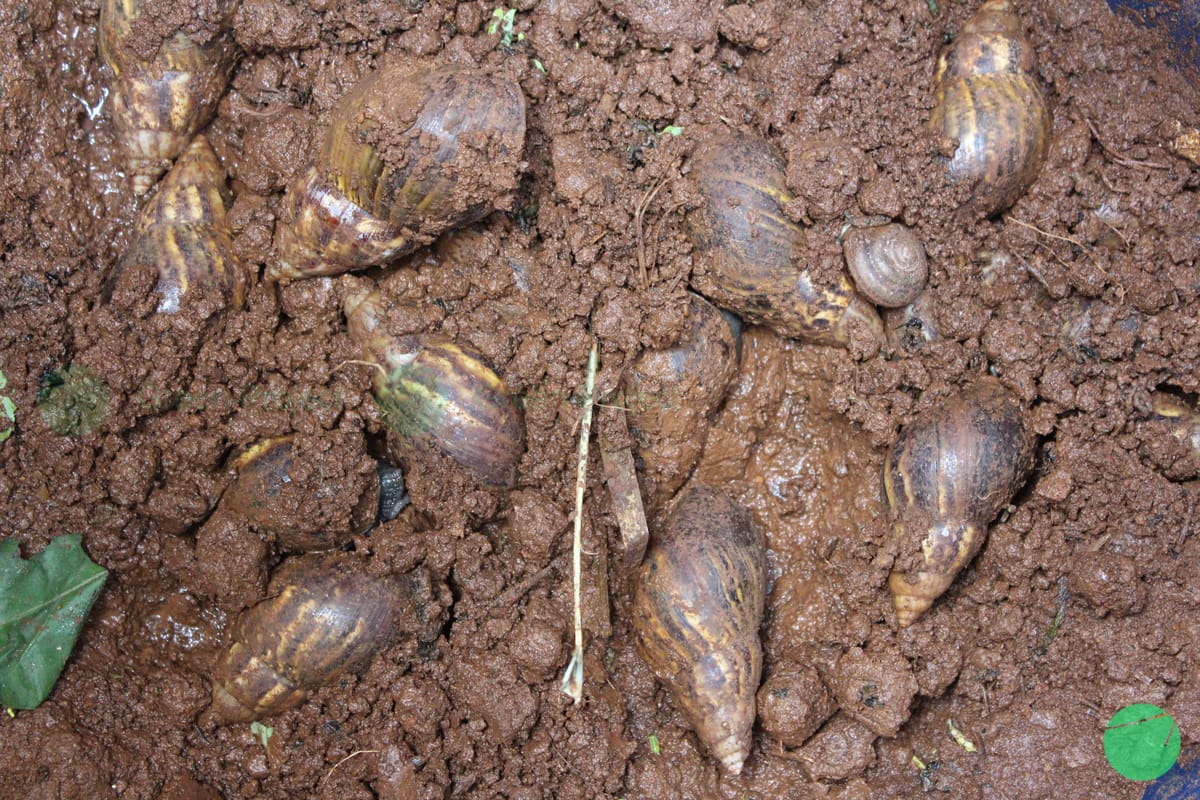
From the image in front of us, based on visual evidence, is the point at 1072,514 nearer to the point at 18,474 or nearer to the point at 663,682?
the point at 663,682

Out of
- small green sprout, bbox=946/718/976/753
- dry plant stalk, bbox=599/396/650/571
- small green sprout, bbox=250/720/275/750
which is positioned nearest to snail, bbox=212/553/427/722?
small green sprout, bbox=250/720/275/750

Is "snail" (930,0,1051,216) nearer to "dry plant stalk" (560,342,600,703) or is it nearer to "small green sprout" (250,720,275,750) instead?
"dry plant stalk" (560,342,600,703)

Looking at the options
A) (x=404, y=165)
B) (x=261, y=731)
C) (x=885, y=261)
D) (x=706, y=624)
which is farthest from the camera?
(x=261, y=731)

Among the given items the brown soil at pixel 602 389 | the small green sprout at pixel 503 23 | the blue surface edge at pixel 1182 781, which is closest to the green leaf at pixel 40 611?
the brown soil at pixel 602 389

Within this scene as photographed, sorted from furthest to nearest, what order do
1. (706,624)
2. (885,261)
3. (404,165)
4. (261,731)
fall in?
1. (261,731)
2. (885,261)
3. (706,624)
4. (404,165)

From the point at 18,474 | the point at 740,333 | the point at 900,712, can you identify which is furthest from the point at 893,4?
the point at 18,474

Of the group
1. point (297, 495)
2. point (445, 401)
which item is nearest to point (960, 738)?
point (445, 401)

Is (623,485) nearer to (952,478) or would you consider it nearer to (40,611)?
(952,478)
